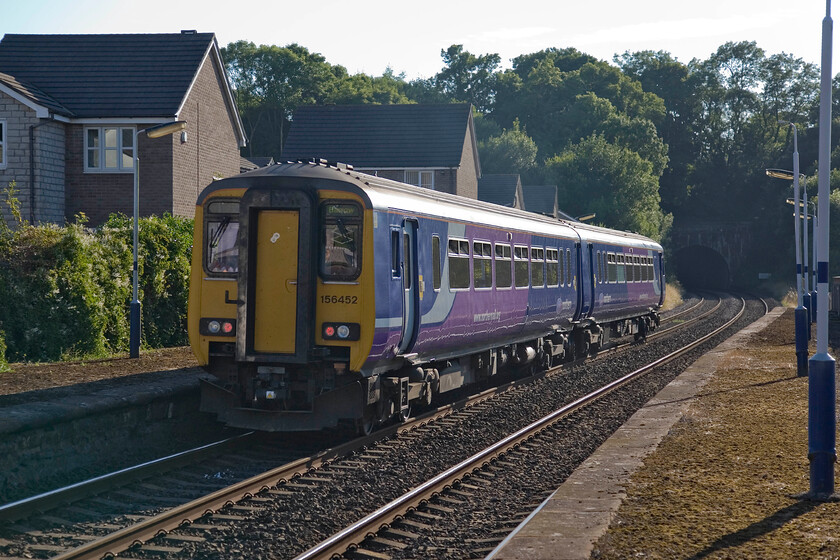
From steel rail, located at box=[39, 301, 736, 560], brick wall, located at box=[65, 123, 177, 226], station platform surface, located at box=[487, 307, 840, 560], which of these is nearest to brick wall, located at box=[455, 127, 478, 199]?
brick wall, located at box=[65, 123, 177, 226]

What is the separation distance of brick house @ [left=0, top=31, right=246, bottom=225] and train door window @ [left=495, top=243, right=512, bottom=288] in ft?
46.3

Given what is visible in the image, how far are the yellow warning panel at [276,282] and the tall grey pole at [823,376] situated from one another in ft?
18.7

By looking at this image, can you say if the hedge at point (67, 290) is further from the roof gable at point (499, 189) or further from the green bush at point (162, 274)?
the roof gable at point (499, 189)

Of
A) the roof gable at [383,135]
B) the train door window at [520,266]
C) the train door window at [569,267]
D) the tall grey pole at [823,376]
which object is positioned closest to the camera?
the tall grey pole at [823,376]

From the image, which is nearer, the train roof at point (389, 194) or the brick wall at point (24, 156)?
the train roof at point (389, 194)

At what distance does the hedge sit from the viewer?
1683 centimetres

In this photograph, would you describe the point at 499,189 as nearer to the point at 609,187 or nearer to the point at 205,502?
the point at 609,187

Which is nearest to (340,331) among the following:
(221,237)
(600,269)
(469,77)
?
(221,237)

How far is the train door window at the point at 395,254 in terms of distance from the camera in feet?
40.7

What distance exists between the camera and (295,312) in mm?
11773

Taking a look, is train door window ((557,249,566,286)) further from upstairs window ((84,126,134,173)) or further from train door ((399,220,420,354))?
upstairs window ((84,126,134,173))

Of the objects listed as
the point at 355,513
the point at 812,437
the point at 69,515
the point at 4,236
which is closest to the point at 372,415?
the point at 355,513

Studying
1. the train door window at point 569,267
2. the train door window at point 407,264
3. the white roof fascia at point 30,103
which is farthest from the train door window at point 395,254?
the white roof fascia at point 30,103

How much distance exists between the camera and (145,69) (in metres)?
30.5
